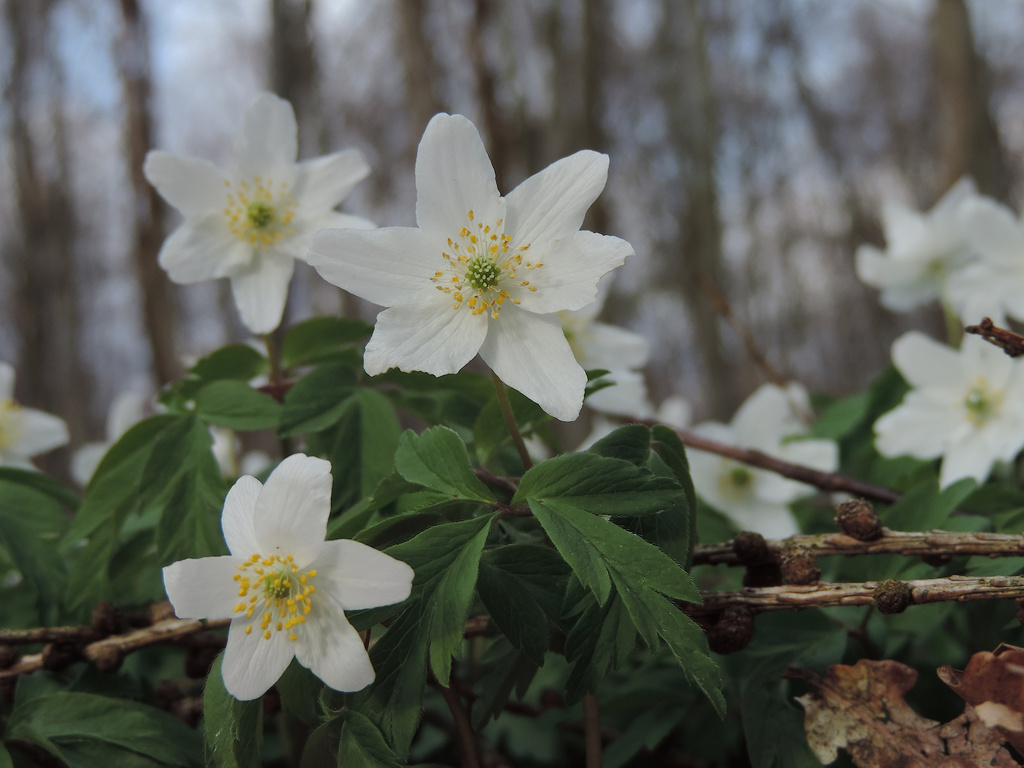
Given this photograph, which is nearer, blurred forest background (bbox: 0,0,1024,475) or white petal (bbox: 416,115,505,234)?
white petal (bbox: 416,115,505,234)

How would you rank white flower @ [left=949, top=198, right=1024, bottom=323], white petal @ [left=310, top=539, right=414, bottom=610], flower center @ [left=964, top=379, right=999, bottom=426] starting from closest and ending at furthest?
1. white petal @ [left=310, top=539, right=414, bottom=610]
2. flower center @ [left=964, top=379, right=999, bottom=426]
3. white flower @ [left=949, top=198, right=1024, bottom=323]

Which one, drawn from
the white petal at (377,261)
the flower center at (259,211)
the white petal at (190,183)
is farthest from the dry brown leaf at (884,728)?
the white petal at (190,183)

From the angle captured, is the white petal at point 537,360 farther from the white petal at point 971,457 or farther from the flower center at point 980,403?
the flower center at point 980,403

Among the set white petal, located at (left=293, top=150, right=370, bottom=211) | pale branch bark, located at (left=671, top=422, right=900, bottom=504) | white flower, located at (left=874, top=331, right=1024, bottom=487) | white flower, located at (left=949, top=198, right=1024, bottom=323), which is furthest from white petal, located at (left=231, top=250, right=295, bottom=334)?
white flower, located at (left=949, top=198, right=1024, bottom=323)

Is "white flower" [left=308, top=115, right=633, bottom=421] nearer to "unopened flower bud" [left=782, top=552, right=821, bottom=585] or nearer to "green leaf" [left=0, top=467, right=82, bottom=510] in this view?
"unopened flower bud" [left=782, top=552, right=821, bottom=585]

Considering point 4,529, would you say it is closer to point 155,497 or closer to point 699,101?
point 155,497

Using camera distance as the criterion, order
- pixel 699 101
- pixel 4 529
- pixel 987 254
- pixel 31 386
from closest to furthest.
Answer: pixel 4 529
pixel 987 254
pixel 699 101
pixel 31 386

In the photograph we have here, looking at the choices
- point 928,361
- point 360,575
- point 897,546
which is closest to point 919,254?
point 928,361

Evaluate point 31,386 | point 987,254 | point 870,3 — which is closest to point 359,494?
point 987,254
